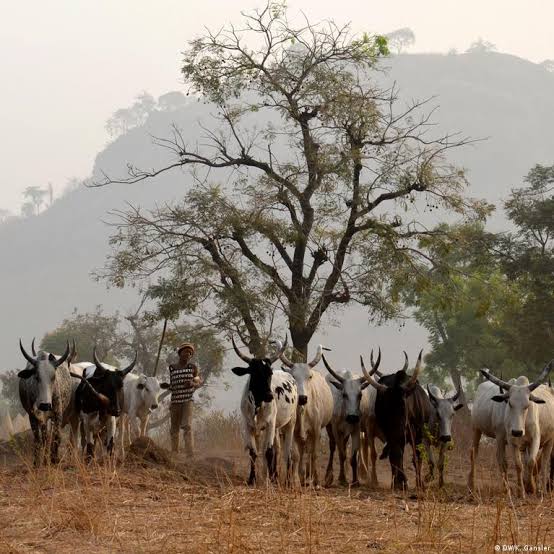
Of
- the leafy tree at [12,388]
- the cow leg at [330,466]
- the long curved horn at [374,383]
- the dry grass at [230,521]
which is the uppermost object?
the leafy tree at [12,388]

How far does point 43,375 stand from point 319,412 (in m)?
4.46

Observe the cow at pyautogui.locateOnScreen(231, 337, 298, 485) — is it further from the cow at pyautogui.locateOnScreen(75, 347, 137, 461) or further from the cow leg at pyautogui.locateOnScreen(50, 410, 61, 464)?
the cow leg at pyautogui.locateOnScreen(50, 410, 61, 464)

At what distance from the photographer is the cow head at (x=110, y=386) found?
1556 centimetres

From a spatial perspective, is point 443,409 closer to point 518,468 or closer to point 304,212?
point 518,468

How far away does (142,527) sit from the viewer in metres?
9.18

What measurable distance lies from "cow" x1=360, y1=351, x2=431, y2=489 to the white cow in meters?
0.35

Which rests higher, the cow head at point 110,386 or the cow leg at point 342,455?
the cow head at point 110,386

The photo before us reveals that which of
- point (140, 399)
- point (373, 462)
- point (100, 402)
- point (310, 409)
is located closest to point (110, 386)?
point (100, 402)

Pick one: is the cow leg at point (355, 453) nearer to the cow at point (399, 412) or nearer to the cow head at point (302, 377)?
the cow at point (399, 412)

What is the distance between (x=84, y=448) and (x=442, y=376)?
3003cm

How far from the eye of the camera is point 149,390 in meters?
18.4

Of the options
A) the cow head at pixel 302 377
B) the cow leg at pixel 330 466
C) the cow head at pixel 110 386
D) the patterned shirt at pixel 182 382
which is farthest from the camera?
the patterned shirt at pixel 182 382

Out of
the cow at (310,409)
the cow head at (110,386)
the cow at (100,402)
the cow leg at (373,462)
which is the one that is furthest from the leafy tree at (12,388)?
the cow at (310,409)

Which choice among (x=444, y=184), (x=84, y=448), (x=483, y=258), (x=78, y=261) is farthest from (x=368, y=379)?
(x=78, y=261)
